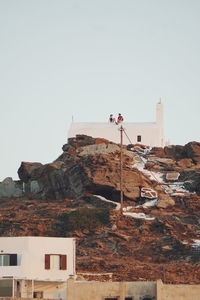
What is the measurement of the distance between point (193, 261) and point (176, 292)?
2426 centimetres

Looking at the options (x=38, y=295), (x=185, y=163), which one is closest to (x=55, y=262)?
(x=38, y=295)

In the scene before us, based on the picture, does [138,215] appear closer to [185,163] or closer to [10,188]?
[185,163]

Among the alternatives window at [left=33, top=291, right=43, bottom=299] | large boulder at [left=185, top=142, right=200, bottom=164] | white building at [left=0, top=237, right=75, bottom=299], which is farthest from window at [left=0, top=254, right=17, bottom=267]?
large boulder at [left=185, top=142, right=200, bottom=164]

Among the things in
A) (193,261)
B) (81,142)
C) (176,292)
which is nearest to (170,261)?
(193,261)

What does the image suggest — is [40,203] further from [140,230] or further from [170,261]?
[170,261]

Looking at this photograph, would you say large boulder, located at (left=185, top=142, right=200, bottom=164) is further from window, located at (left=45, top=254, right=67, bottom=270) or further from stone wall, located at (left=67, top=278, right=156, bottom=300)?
stone wall, located at (left=67, top=278, right=156, bottom=300)

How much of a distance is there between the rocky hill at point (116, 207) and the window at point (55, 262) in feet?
28.9

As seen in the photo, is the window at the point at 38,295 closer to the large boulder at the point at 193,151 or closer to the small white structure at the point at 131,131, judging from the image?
the large boulder at the point at 193,151

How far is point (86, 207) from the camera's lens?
113m

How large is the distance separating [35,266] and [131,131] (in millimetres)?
51553

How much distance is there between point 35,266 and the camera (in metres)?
82.6

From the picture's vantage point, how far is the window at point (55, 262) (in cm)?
8345

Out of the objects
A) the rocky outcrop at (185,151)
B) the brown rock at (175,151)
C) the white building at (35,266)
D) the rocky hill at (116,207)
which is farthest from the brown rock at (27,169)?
the white building at (35,266)

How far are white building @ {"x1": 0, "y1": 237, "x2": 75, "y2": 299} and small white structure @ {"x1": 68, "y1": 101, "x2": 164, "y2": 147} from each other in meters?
47.0
